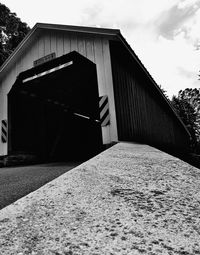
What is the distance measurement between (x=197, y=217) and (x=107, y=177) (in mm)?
628

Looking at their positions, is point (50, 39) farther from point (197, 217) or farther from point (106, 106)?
point (197, 217)

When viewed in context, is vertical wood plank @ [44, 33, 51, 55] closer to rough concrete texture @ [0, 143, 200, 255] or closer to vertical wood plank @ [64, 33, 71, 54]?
vertical wood plank @ [64, 33, 71, 54]

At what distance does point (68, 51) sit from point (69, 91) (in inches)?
119

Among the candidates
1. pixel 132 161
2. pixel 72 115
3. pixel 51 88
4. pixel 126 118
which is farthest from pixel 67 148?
pixel 132 161

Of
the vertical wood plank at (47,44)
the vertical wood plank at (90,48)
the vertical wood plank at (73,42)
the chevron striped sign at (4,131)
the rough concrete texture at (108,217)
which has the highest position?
the vertical wood plank at (47,44)

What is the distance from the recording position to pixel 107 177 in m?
1.34

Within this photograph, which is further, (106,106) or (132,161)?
(106,106)

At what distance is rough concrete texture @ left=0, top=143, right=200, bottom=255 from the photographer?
2.20ft

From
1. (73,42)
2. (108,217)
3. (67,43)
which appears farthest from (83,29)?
(108,217)

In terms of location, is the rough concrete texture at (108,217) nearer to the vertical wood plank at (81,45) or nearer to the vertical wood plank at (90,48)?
the vertical wood plank at (90,48)

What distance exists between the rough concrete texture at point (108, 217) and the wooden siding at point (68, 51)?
10.9ft

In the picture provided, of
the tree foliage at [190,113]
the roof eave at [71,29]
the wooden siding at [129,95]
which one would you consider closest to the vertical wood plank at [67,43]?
the roof eave at [71,29]

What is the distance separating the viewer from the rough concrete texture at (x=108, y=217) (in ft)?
2.20

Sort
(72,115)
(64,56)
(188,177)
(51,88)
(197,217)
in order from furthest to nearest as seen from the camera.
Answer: (72,115) < (51,88) < (64,56) < (188,177) < (197,217)
